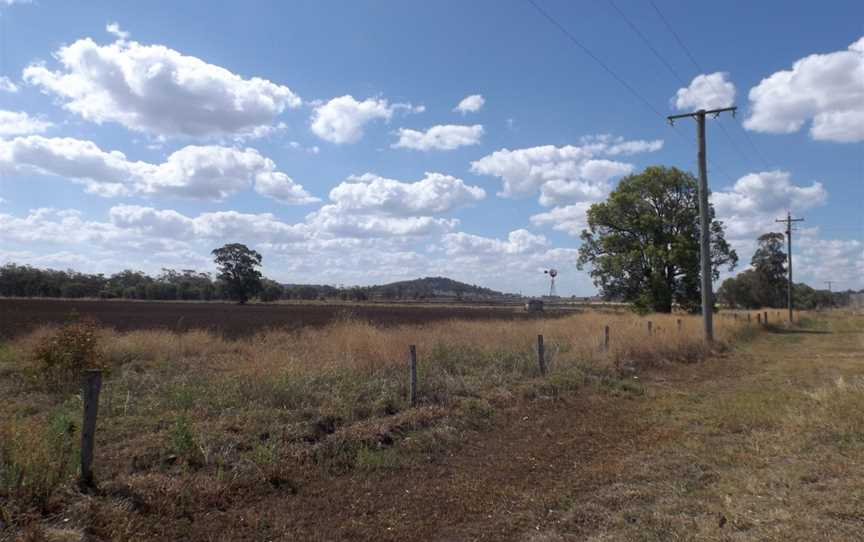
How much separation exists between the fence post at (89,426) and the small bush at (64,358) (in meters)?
5.67

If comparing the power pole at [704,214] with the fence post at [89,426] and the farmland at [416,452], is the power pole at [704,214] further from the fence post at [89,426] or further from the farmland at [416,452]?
the fence post at [89,426]

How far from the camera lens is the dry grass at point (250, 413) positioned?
222 inches

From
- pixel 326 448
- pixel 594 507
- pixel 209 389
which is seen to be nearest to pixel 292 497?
pixel 326 448

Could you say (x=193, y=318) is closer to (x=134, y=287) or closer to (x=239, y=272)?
(x=239, y=272)

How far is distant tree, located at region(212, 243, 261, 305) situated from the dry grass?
91224mm

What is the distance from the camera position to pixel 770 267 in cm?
8956

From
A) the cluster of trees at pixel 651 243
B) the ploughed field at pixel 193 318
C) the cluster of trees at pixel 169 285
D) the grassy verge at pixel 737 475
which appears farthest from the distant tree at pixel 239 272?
the grassy verge at pixel 737 475

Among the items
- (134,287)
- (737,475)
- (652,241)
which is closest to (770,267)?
(652,241)

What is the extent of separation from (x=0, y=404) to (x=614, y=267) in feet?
135

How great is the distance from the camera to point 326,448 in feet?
24.8

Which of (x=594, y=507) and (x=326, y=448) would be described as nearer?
(x=594, y=507)

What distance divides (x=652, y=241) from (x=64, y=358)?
4174cm

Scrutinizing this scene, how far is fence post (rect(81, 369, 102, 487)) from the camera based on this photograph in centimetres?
577

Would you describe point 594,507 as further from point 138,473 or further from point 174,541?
point 138,473
